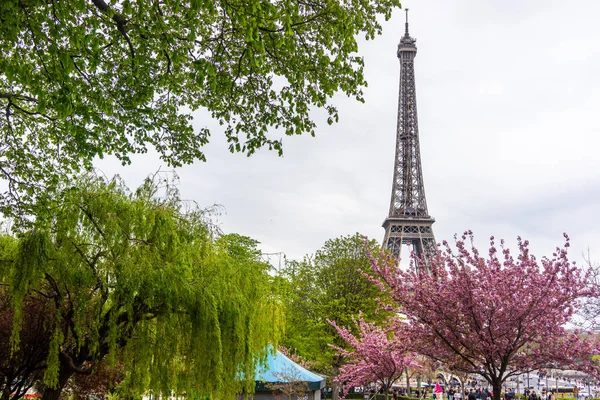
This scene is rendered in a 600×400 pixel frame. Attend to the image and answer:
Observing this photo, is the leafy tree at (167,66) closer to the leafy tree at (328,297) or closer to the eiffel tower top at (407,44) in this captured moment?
the leafy tree at (328,297)

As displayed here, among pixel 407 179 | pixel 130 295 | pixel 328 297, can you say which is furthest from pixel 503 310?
pixel 407 179

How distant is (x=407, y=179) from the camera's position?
65375 millimetres

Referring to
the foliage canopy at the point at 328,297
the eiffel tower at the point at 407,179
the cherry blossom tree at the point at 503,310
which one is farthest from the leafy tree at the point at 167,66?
the eiffel tower at the point at 407,179

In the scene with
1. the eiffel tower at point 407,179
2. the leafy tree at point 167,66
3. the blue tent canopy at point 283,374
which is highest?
the eiffel tower at point 407,179

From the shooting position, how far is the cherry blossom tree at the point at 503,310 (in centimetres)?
1127

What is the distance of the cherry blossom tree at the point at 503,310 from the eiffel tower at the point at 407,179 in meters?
46.0

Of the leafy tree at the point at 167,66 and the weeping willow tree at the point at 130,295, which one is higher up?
the leafy tree at the point at 167,66

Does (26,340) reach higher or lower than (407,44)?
lower

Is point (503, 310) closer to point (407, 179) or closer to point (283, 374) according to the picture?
point (283, 374)

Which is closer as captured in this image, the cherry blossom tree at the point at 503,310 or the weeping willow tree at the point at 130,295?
the weeping willow tree at the point at 130,295

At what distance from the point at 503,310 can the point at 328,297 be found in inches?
748

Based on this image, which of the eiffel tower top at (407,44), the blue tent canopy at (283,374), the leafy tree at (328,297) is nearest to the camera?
the blue tent canopy at (283,374)

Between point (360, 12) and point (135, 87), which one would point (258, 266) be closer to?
point (135, 87)

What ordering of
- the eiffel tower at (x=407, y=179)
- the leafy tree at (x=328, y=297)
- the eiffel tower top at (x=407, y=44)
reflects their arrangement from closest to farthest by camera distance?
the leafy tree at (x=328, y=297)
the eiffel tower at (x=407, y=179)
the eiffel tower top at (x=407, y=44)
